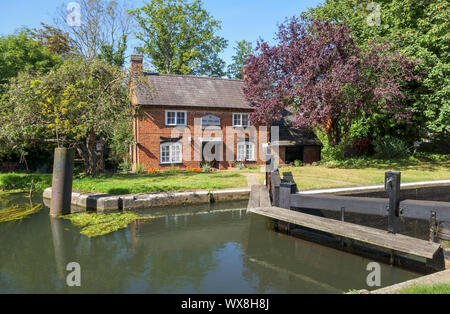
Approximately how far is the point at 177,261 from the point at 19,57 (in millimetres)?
21660

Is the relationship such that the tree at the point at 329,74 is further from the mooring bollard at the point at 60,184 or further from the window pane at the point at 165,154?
the mooring bollard at the point at 60,184

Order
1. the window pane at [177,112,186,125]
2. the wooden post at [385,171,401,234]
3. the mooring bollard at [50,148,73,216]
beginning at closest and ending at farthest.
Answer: the wooden post at [385,171,401,234] → the mooring bollard at [50,148,73,216] → the window pane at [177,112,186,125]

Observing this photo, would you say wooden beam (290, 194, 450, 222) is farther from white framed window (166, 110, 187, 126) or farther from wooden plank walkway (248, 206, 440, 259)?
white framed window (166, 110, 187, 126)

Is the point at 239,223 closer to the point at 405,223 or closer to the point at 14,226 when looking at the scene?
the point at 405,223

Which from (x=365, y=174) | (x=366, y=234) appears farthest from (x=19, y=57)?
(x=366, y=234)

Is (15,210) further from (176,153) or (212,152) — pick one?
(212,152)

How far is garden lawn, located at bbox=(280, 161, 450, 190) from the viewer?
13416 mm

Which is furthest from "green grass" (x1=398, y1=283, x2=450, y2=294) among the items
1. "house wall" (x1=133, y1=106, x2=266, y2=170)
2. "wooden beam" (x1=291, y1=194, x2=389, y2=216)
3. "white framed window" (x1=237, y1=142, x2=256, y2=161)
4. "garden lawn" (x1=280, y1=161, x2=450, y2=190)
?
"white framed window" (x1=237, y1=142, x2=256, y2=161)

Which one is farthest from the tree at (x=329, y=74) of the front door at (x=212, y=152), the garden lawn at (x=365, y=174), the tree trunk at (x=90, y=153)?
the tree trunk at (x=90, y=153)

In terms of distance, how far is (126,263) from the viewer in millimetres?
6312

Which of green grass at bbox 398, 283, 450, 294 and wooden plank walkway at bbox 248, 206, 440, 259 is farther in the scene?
wooden plank walkway at bbox 248, 206, 440, 259

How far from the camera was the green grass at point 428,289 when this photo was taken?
3717mm

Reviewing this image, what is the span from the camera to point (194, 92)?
861 inches

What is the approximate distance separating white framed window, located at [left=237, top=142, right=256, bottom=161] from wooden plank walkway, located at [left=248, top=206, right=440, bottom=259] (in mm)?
14048
